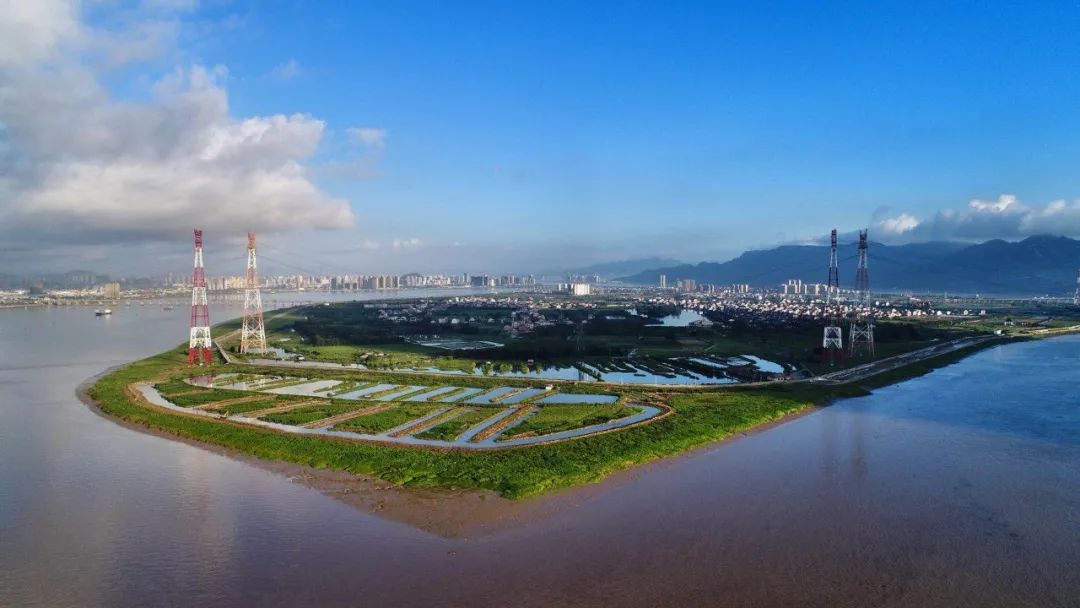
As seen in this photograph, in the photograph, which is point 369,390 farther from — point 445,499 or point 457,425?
point 445,499

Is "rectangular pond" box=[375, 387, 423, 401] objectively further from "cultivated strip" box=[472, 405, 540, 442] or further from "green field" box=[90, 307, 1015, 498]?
"cultivated strip" box=[472, 405, 540, 442]

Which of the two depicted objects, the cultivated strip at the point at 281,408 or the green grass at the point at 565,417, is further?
the cultivated strip at the point at 281,408

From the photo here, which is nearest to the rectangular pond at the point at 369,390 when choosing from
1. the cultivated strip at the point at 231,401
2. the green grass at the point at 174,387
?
the cultivated strip at the point at 231,401

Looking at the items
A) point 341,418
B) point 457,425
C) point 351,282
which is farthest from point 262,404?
point 351,282

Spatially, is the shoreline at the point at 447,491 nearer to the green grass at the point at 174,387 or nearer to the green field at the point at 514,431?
the green field at the point at 514,431

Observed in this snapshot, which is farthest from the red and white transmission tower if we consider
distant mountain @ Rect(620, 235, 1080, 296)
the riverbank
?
distant mountain @ Rect(620, 235, 1080, 296)

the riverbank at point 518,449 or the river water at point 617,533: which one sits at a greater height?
the riverbank at point 518,449

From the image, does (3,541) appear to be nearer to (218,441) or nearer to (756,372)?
(218,441)
